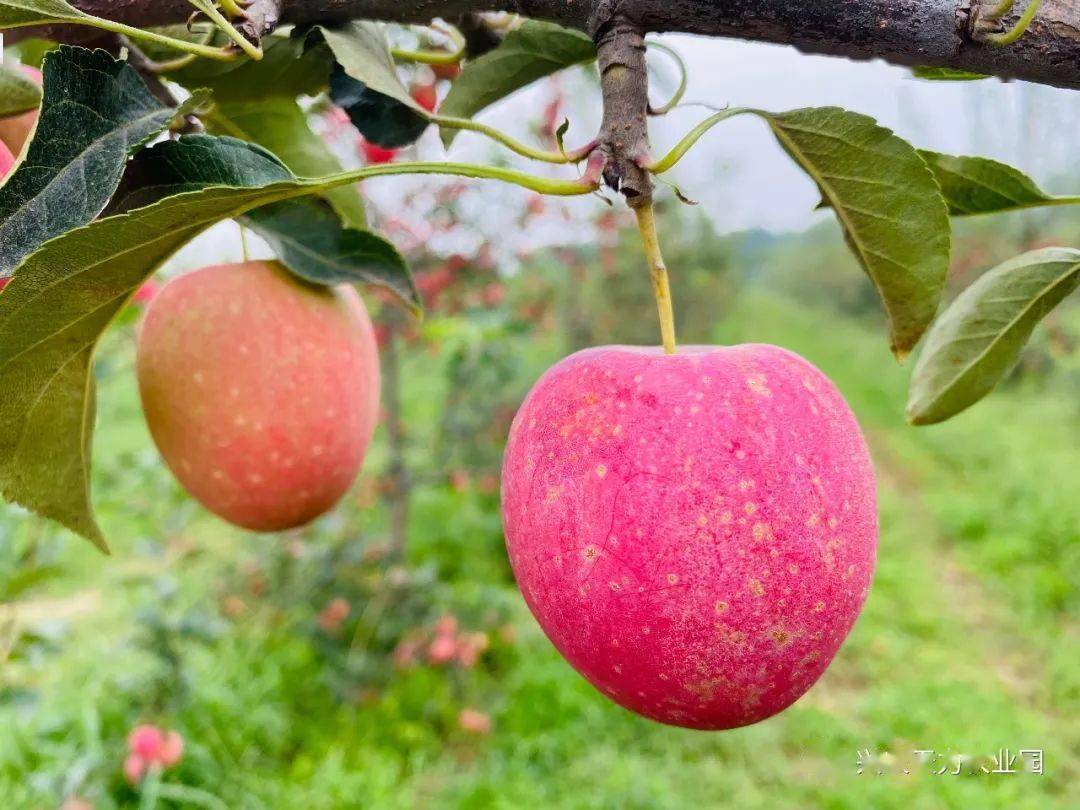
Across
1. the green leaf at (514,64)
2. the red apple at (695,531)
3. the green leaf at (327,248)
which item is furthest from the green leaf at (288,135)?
the red apple at (695,531)

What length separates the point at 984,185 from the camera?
75 cm

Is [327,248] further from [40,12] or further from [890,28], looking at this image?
[890,28]

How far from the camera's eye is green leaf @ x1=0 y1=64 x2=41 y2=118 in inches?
25.2

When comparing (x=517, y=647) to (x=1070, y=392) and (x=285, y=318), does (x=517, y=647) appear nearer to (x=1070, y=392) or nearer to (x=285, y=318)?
(x=285, y=318)

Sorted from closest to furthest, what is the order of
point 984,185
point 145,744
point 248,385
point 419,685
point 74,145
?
1. point 74,145
2. point 984,185
3. point 248,385
4. point 145,744
5. point 419,685

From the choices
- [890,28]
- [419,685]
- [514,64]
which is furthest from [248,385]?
[419,685]

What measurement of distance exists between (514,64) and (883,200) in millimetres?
318

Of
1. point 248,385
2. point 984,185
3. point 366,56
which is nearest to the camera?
point 366,56

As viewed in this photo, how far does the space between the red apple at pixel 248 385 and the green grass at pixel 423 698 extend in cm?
113

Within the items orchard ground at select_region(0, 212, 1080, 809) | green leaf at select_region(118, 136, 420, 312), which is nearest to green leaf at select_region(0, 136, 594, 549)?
green leaf at select_region(118, 136, 420, 312)

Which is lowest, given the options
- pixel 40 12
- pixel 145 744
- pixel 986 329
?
pixel 145 744

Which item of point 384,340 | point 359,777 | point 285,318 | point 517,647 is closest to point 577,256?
point 384,340

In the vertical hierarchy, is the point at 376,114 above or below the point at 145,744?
above

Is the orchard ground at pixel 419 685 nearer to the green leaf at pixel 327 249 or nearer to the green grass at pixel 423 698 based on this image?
the green grass at pixel 423 698
